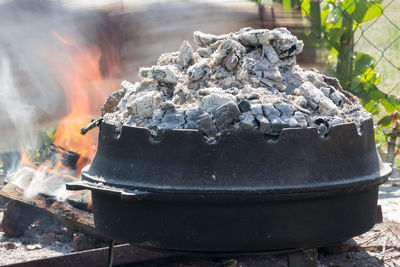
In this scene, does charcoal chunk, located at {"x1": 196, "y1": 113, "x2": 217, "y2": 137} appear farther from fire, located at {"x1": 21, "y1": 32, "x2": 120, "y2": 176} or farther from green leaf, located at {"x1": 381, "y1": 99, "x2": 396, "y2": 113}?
green leaf, located at {"x1": 381, "y1": 99, "x2": 396, "y2": 113}

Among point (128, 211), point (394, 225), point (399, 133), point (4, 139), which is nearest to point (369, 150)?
point (128, 211)

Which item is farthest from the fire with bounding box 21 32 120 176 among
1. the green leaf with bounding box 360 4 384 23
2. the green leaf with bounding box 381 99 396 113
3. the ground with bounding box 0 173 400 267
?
the green leaf with bounding box 381 99 396 113

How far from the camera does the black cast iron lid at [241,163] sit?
4.86ft

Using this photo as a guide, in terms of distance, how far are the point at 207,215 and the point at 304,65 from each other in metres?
2.54

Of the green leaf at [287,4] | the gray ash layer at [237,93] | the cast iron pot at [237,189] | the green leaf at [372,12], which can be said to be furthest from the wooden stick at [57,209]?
the green leaf at [372,12]

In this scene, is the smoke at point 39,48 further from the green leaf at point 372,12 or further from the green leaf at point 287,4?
the green leaf at point 372,12

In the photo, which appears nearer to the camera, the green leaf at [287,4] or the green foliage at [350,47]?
the green leaf at [287,4]

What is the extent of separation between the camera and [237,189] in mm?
1463

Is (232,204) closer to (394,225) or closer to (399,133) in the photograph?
(394,225)

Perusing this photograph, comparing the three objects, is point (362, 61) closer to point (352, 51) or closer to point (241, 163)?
point (352, 51)

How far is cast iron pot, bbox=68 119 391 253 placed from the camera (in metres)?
1.48

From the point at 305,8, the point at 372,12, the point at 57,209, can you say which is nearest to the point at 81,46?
the point at 57,209

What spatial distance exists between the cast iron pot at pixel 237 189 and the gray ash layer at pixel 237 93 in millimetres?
58

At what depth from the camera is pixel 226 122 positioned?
1.53m
